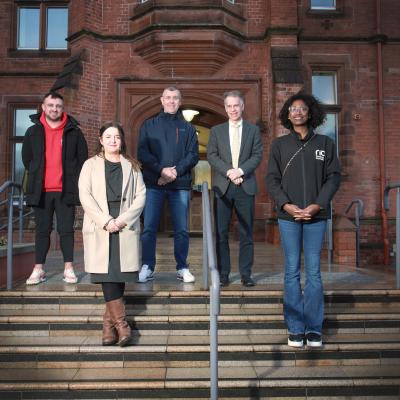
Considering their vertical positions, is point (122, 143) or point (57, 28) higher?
point (57, 28)

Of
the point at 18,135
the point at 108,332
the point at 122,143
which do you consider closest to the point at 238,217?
the point at 122,143

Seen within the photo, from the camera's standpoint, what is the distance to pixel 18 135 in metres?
11.3

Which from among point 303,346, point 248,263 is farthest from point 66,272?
point 303,346

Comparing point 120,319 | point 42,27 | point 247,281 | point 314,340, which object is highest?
point 42,27

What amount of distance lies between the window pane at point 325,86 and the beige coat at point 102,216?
846cm

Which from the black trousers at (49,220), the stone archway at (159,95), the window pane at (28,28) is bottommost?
the black trousers at (49,220)

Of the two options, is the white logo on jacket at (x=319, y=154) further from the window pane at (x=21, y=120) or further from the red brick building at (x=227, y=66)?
the window pane at (x=21, y=120)

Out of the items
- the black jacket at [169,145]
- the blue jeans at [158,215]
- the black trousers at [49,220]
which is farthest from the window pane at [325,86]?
the black trousers at [49,220]

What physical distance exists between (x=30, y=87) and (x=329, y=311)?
954 centimetres

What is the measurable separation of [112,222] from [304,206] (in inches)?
56.0

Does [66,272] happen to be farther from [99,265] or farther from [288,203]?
[288,203]

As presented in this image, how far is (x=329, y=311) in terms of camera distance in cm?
394

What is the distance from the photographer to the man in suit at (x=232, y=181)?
13.7ft

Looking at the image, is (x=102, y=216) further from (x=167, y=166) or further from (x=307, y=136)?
(x=307, y=136)
